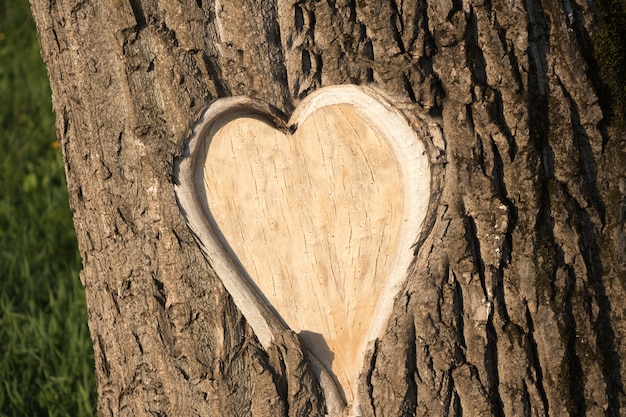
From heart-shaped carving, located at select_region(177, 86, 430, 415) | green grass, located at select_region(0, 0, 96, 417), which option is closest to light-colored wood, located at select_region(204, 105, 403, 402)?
heart-shaped carving, located at select_region(177, 86, 430, 415)

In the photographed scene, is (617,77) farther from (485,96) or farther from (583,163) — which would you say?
(485,96)

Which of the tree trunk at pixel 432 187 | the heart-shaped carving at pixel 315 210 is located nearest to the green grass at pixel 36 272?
the tree trunk at pixel 432 187

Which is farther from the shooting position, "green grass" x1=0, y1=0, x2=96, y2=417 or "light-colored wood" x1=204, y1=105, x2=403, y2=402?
"green grass" x1=0, y1=0, x2=96, y2=417

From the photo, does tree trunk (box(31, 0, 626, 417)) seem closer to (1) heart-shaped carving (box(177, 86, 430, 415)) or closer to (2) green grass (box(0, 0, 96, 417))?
(1) heart-shaped carving (box(177, 86, 430, 415))

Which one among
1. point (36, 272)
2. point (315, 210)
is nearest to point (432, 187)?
point (315, 210)

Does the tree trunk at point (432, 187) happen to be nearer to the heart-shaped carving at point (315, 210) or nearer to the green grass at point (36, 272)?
the heart-shaped carving at point (315, 210)

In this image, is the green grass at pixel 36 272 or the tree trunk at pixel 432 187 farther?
the green grass at pixel 36 272
